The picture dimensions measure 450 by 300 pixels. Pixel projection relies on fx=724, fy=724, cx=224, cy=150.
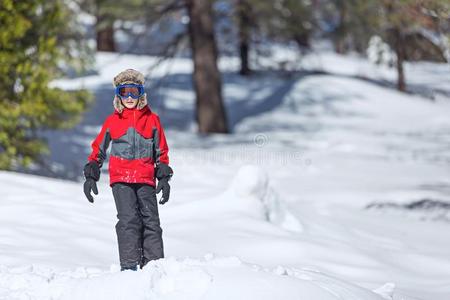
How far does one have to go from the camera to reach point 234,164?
519 inches

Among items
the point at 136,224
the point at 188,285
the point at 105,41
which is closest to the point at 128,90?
the point at 136,224

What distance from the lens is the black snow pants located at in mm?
4582

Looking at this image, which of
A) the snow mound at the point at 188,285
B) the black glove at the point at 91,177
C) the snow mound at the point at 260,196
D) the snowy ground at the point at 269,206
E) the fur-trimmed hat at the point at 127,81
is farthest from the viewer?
the snow mound at the point at 260,196

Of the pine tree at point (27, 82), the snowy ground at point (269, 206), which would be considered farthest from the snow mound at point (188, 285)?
the pine tree at point (27, 82)

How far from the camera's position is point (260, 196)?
25.8 ft

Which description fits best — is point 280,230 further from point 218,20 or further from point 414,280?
point 218,20

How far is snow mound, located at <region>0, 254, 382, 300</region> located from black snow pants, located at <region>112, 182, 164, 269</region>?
0.39 meters

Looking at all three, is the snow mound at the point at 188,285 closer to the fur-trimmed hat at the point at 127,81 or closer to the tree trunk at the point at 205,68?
the fur-trimmed hat at the point at 127,81

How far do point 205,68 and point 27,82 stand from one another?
6092 millimetres

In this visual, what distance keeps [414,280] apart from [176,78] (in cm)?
1506

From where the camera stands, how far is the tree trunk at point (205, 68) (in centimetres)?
1549

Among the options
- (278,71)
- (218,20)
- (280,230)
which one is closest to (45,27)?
(280,230)

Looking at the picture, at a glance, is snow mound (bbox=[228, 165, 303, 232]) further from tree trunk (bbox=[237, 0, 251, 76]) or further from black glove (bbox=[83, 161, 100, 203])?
tree trunk (bbox=[237, 0, 251, 76])

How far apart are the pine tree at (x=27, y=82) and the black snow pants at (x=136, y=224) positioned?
5.35 m
